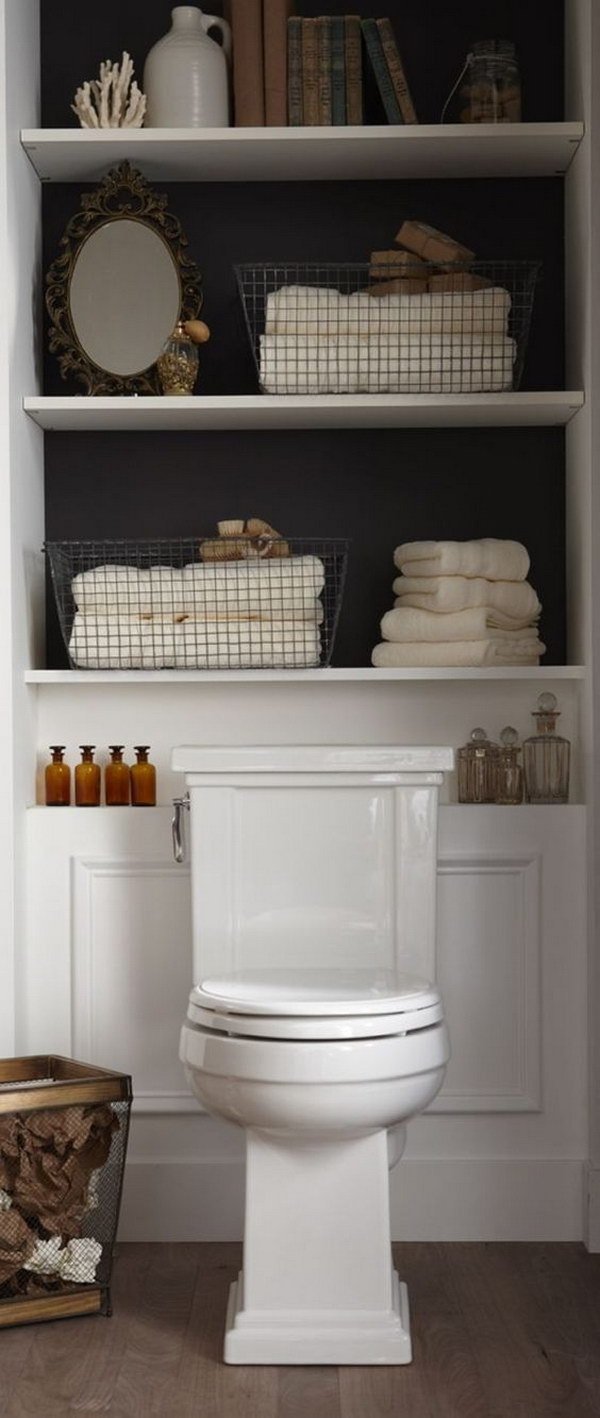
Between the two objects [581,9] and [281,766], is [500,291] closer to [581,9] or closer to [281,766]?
[581,9]

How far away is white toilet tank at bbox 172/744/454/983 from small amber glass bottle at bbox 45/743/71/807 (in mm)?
364

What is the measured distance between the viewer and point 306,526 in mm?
3025

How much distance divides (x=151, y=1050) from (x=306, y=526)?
40.5 inches

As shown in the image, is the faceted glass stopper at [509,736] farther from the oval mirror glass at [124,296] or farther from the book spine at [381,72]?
the book spine at [381,72]

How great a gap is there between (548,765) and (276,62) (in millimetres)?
1379

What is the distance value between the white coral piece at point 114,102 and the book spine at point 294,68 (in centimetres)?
27

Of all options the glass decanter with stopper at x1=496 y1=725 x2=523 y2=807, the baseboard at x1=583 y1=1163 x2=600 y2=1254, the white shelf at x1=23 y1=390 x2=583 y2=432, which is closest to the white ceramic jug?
the white shelf at x1=23 y1=390 x2=583 y2=432

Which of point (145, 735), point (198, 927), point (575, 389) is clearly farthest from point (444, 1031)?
point (575, 389)

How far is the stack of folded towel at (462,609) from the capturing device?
2787 mm

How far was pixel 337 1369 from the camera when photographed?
2246 mm

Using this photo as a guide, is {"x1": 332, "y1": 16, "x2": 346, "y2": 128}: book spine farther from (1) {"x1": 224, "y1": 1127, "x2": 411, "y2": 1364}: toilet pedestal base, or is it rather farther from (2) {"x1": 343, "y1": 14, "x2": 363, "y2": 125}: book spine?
(1) {"x1": 224, "y1": 1127, "x2": 411, "y2": 1364}: toilet pedestal base

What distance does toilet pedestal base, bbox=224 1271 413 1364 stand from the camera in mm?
2246

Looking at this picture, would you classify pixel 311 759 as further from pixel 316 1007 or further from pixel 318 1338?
pixel 318 1338

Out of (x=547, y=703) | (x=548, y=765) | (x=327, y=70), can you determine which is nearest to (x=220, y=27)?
(x=327, y=70)
